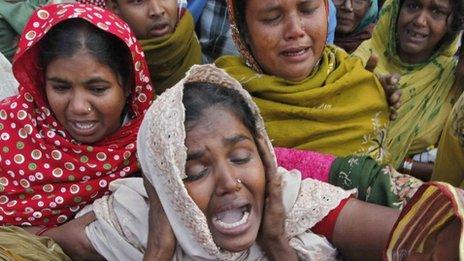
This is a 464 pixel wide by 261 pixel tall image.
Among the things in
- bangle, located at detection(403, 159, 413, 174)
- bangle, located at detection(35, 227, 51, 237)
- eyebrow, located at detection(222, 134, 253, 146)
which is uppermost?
eyebrow, located at detection(222, 134, 253, 146)

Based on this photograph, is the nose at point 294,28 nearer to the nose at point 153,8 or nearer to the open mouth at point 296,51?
the open mouth at point 296,51

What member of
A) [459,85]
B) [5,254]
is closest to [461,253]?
[5,254]

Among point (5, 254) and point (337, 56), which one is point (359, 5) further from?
point (5, 254)

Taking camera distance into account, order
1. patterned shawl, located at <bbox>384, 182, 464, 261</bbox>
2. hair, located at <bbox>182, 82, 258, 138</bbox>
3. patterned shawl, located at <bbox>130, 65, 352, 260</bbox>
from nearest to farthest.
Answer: patterned shawl, located at <bbox>384, 182, 464, 261</bbox> < patterned shawl, located at <bbox>130, 65, 352, 260</bbox> < hair, located at <bbox>182, 82, 258, 138</bbox>

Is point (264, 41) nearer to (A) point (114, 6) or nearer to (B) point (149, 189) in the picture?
(B) point (149, 189)

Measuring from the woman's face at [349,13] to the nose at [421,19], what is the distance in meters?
1.01

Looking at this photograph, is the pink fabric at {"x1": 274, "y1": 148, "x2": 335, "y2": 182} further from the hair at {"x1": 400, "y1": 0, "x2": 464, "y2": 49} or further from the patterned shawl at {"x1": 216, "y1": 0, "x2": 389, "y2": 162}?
the hair at {"x1": 400, "y1": 0, "x2": 464, "y2": 49}

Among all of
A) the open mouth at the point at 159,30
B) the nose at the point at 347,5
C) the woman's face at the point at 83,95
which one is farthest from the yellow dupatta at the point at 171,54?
the nose at the point at 347,5

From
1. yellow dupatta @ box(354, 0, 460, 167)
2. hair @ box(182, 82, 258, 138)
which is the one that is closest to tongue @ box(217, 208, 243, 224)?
hair @ box(182, 82, 258, 138)

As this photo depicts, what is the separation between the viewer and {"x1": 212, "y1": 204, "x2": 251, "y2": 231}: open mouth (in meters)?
1.80

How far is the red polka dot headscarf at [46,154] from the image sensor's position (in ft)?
7.80

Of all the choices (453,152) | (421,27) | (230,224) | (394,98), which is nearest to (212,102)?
(230,224)

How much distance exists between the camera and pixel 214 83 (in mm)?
1967

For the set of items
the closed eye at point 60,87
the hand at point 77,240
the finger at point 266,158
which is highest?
the closed eye at point 60,87
